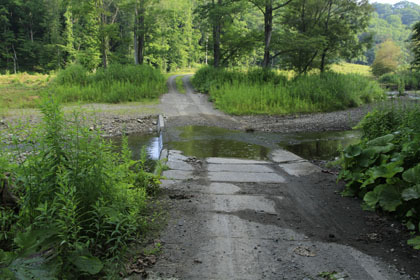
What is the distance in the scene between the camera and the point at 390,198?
3225mm

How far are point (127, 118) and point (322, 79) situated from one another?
10.7 m

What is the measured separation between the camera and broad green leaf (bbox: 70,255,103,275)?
6.91 feet

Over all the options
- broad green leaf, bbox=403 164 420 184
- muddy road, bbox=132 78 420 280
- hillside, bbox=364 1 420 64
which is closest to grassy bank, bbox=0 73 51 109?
muddy road, bbox=132 78 420 280

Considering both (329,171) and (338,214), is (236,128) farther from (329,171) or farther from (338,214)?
(338,214)

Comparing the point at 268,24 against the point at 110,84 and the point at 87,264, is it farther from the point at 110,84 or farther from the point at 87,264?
the point at 87,264

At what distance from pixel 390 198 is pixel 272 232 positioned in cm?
137

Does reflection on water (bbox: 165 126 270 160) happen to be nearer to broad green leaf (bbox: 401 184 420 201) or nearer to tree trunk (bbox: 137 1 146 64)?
broad green leaf (bbox: 401 184 420 201)

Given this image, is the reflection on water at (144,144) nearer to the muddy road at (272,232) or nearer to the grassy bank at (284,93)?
the muddy road at (272,232)

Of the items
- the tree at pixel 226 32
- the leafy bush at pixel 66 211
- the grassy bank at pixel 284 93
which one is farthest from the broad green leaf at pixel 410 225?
the tree at pixel 226 32

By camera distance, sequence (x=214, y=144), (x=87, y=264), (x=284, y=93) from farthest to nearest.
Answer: (x=284, y=93) < (x=214, y=144) < (x=87, y=264)

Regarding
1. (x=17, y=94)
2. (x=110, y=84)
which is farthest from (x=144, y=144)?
(x=17, y=94)

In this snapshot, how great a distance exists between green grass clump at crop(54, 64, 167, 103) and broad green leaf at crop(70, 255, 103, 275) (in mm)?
13043

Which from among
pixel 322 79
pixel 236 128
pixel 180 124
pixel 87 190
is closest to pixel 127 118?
pixel 180 124

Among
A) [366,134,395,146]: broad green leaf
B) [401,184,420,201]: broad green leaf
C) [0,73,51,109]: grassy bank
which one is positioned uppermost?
[0,73,51,109]: grassy bank
